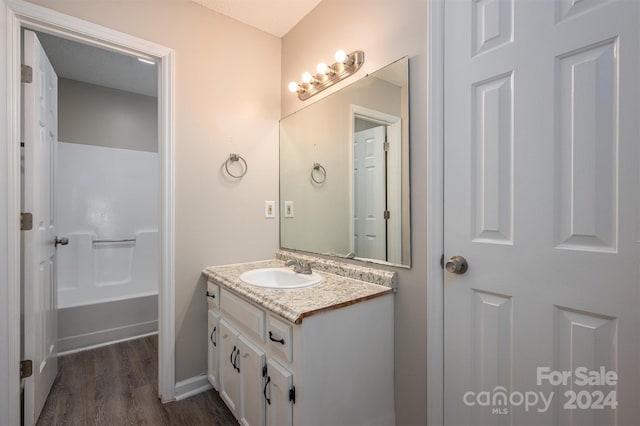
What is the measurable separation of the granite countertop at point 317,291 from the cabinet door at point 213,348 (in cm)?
24

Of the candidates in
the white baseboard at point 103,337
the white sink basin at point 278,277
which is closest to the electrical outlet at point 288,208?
the white sink basin at point 278,277

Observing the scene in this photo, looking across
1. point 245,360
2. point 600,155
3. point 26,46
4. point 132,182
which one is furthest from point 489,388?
point 132,182

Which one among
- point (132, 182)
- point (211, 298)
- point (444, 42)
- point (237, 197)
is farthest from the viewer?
point (132, 182)

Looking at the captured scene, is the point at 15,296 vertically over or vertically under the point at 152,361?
over

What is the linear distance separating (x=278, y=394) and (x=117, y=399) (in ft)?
4.21

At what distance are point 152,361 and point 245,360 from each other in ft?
4.31

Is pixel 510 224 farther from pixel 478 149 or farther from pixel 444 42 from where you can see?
pixel 444 42

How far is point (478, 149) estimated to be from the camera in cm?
115

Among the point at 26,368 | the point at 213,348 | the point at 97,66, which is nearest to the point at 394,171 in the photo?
the point at 213,348

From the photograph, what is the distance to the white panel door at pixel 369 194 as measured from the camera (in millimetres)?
1501

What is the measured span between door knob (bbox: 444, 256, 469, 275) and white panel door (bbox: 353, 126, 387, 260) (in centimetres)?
34

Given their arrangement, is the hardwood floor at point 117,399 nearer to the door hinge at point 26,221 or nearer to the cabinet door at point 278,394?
the cabinet door at point 278,394

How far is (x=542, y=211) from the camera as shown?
98 centimetres

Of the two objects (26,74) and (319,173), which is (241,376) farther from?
(26,74)
